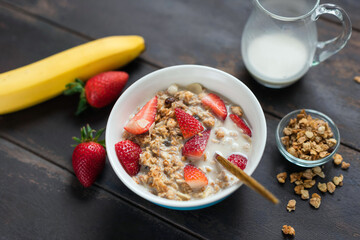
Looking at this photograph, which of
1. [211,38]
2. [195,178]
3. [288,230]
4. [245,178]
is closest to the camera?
[245,178]

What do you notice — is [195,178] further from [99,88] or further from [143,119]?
[99,88]

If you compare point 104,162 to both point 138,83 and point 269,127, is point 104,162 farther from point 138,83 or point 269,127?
point 269,127

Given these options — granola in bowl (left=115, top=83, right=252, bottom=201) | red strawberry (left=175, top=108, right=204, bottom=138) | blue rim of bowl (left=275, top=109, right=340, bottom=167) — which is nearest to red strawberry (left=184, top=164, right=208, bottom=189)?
granola in bowl (left=115, top=83, right=252, bottom=201)

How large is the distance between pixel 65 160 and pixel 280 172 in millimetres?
684

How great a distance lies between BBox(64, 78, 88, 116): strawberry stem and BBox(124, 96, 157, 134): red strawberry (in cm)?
26

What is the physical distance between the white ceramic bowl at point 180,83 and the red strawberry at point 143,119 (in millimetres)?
34

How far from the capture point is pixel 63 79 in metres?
1.36

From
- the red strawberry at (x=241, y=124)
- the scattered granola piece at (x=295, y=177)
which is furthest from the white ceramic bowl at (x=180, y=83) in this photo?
the scattered granola piece at (x=295, y=177)

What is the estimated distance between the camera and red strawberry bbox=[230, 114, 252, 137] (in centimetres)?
113

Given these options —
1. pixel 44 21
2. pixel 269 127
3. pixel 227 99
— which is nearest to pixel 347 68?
pixel 269 127

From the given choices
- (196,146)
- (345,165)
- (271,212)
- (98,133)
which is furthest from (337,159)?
(98,133)

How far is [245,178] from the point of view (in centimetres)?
95

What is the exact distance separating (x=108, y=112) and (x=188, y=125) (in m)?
0.37

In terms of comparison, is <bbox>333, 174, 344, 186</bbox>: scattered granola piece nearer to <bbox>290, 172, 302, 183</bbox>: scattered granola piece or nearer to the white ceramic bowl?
<bbox>290, 172, 302, 183</bbox>: scattered granola piece
